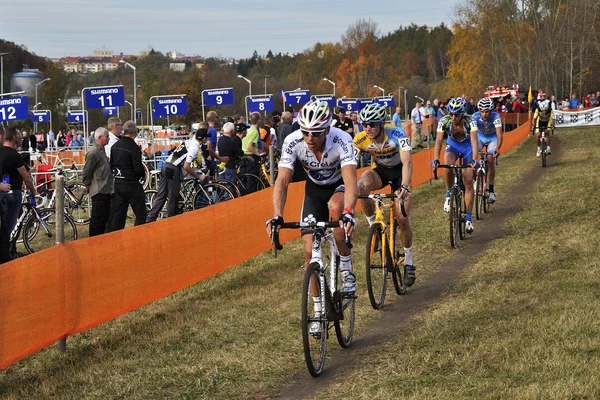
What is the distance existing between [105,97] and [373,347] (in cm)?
1700

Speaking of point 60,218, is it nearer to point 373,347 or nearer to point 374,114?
point 373,347

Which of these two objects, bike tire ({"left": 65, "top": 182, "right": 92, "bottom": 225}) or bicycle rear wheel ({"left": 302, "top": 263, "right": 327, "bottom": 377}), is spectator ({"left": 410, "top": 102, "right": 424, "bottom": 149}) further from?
bicycle rear wheel ({"left": 302, "top": 263, "right": 327, "bottom": 377})

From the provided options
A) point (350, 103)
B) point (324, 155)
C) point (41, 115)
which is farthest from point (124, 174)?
point (350, 103)

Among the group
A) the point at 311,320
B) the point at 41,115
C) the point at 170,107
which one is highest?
the point at 41,115

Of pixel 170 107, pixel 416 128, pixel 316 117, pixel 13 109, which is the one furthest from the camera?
pixel 416 128

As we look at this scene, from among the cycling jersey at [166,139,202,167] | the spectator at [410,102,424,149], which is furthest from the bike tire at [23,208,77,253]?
the spectator at [410,102,424,149]

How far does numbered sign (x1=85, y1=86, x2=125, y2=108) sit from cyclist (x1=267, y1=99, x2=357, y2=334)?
16.0m

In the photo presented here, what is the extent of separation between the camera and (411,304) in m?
9.41

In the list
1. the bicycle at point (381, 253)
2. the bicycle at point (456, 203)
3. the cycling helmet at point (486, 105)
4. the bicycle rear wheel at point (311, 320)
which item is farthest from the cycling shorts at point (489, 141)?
the bicycle rear wheel at point (311, 320)

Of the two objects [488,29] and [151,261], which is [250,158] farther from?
[488,29]

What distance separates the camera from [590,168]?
23.7 m

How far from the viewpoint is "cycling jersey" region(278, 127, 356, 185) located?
292 inches

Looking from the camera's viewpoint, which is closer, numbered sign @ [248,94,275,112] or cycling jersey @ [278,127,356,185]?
cycling jersey @ [278,127,356,185]

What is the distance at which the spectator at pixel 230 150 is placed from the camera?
17.7 meters
